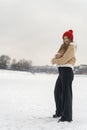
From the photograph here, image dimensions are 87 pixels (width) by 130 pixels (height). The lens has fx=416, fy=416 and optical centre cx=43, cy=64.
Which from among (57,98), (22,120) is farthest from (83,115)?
(22,120)

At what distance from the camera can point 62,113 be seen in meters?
6.71

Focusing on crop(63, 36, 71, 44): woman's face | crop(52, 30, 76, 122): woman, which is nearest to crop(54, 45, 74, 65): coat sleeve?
crop(52, 30, 76, 122): woman

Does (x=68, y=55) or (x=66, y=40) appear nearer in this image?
(x=68, y=55)

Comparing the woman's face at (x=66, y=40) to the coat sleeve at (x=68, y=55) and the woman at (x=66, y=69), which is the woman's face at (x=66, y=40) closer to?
the woman at (x=66, y=69)

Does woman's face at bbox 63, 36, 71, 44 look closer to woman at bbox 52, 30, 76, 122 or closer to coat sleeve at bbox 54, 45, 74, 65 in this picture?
woman at bbox 52, 30, 76, 122

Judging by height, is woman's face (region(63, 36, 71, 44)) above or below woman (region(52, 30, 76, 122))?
above

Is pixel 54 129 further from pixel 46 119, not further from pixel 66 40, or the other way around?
pixel 66 40

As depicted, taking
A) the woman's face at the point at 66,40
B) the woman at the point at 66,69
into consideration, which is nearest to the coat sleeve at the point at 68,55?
the woman at the point at 66,69

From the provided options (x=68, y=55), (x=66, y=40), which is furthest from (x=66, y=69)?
(x=66, y=40)

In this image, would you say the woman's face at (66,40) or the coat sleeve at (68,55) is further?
the woman's face at (66,40)

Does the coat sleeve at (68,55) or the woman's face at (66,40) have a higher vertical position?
the woman's face at (66,40)

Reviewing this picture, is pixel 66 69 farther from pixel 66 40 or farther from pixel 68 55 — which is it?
pixel 66 40

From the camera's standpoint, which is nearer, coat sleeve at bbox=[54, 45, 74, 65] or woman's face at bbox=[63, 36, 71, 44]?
coat sleeve at bbox=[54, 45, 74, 65]

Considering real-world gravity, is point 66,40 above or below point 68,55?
above
